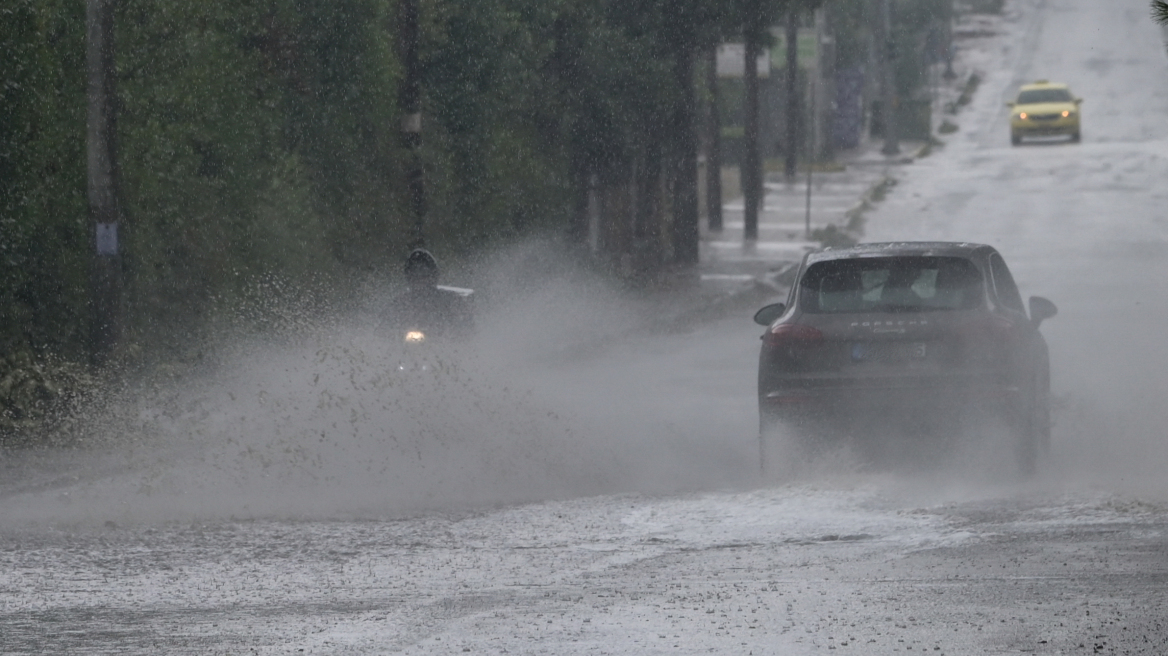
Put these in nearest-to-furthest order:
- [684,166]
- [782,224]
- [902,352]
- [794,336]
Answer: [902,352]
[794,336]
[684,166]
[782,224]

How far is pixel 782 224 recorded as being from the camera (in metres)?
42.1

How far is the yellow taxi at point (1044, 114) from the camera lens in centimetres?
5694

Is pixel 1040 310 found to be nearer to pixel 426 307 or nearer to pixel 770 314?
pixel 770 314

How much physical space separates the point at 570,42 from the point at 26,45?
14.7 m

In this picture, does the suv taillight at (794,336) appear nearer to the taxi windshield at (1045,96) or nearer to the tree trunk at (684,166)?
the tree trunk at (684,166)

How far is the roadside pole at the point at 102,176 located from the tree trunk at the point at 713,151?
19.1 metres

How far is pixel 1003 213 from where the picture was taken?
4150cm

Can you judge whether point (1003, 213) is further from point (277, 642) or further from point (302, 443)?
point (277, 642)

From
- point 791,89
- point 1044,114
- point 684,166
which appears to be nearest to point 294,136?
point 684,166

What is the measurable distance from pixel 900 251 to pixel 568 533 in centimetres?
322

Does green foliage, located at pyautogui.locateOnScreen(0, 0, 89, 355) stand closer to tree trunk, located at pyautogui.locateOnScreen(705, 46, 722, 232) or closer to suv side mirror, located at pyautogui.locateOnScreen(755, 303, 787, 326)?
suv side mirror, located at pyautogui.locateOnScreen(755, 303, 787, 326)

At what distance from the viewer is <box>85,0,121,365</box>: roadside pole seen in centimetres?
1688

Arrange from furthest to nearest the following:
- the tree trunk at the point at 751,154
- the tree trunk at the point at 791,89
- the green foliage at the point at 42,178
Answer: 1. the tree trunk at the point at 791,89
2. the tree trunk at the point at 751,154
3. the green foliage at the point at 42,178

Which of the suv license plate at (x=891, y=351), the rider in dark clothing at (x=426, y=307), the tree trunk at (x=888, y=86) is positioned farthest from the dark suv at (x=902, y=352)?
the tree trunk at (x=888, y=86)
